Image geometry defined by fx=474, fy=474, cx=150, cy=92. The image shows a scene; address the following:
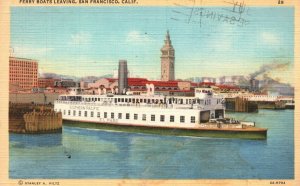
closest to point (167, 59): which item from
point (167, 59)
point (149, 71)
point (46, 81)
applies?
point (167, 59)

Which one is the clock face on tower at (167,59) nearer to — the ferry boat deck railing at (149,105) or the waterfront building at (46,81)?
the ferry boat deck railing at (149,105)

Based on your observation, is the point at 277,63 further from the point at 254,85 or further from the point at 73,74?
the point at 73,74

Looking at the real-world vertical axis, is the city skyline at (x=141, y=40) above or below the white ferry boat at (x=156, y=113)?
above

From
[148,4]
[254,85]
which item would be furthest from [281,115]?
[148,4]

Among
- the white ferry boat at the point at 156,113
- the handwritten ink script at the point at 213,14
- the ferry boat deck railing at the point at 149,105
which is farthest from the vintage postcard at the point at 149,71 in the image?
the ferry boat deck railing at the point at 149,105

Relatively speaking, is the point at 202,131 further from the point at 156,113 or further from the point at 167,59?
the point at 167,59

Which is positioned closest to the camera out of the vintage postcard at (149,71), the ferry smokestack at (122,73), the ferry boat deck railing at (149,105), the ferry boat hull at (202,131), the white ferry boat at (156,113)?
the vintage postcard at (149,71)

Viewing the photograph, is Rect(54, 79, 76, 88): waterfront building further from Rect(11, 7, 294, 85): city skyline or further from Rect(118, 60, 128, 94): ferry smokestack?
Rect(118, 60, 128, 94): ferry smokestack
